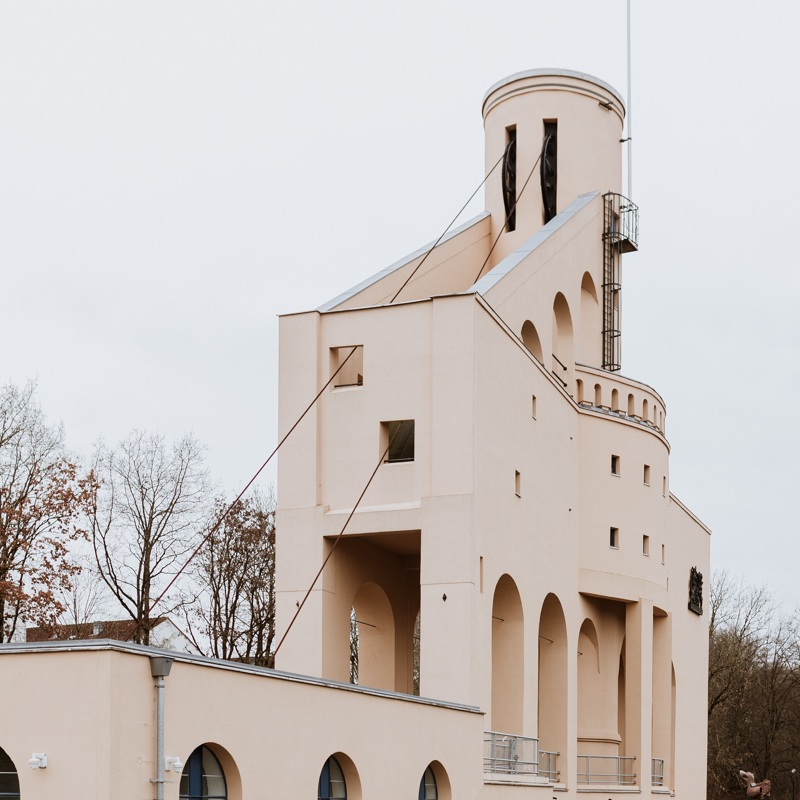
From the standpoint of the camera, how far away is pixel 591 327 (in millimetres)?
37625

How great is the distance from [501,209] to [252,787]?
968 inches

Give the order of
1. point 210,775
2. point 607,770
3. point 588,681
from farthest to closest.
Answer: point 588,681
point 607,770
point 210,775

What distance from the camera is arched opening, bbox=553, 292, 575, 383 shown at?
34594 millimetres

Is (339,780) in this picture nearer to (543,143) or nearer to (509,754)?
(509,754)

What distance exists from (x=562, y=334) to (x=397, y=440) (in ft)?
32.0

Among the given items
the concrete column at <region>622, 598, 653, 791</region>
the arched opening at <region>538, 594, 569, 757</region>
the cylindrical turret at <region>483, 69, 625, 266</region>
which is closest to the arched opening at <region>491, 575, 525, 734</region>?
the arched opening at <region>538, 594, 569, 757</region>

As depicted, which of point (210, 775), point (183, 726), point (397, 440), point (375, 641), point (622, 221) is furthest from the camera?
point (622, 221)

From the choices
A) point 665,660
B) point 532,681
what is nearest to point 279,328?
point 532,681

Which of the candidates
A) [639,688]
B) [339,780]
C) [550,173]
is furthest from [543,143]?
[339,780]

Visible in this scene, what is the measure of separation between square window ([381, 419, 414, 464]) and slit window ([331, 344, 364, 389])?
112 cm

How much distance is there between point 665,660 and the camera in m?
35.9

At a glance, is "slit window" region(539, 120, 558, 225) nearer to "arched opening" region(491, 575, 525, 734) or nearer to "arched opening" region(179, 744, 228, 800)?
"arched opening" region(491, 575, 525, 734)

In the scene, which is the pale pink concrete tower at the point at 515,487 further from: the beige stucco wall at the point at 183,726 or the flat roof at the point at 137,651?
the flat roof at the point at 137,651

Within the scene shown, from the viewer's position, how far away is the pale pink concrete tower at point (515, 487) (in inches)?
1006
